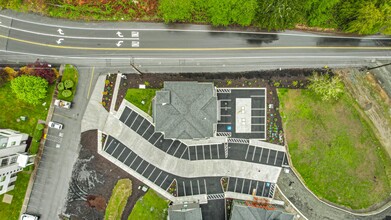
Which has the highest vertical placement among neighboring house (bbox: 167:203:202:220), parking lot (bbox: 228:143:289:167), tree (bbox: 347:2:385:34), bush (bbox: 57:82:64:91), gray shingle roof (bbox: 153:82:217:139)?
tree (bbox: 347:2:385:34)

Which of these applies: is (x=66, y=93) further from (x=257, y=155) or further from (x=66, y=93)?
(x=257, y=155)

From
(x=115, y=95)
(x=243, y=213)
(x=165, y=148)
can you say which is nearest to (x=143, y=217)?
(x=165, y=148)

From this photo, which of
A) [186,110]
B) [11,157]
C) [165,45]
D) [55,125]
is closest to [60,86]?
[55,125]

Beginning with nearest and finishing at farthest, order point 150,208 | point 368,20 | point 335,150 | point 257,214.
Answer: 1. point 368,20
2. point 257,214
3. point 150,208
4. point 335,150

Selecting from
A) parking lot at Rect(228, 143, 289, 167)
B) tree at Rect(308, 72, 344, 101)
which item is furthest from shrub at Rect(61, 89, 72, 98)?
tree at Rect(308, 72, 344, 101)

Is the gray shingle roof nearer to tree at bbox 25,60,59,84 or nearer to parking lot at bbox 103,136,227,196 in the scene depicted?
parking lot at bbox 103,136,227,196

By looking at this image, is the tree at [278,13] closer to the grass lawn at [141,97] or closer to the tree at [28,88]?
the grass lawn at [141,97]

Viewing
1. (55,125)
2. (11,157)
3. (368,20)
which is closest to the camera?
(368,20)
